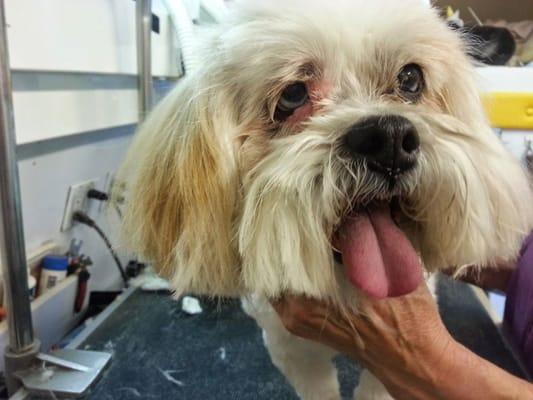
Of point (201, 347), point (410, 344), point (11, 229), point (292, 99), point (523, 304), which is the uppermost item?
point (292, 99)

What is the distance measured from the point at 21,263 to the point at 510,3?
7.33 feet

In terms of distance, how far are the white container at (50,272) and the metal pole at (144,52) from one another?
1.43 feet

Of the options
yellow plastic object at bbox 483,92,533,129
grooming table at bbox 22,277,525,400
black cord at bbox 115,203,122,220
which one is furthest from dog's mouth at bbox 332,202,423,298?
yellow plastic object at bbox 483,92,533,129

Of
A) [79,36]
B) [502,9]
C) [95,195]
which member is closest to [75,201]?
[95,195]

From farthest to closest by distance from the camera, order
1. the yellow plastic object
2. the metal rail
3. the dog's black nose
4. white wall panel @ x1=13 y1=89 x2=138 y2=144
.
A: 1. the yellow plastic object
2. white wall panel @ x1=13 y1=89 x2=138 y2=144
3. the metal rail
4. the dog's black nose

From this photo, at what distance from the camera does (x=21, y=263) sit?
829 mm

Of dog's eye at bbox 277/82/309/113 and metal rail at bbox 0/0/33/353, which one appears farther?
metal rail at bbox 0/0/33/353

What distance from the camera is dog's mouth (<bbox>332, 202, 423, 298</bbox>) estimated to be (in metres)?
0.54

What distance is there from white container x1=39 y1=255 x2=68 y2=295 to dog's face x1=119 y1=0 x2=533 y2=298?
2.05ft

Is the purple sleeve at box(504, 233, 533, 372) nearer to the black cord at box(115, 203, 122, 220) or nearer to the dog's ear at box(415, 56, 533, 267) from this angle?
the dog's ear at box(415, 56, 533, 267)

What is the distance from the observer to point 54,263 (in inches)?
46.8

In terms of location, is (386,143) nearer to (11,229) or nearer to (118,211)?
(118,211)

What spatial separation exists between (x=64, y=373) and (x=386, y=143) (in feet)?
2.76

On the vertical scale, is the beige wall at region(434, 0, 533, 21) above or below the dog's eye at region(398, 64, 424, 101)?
above
